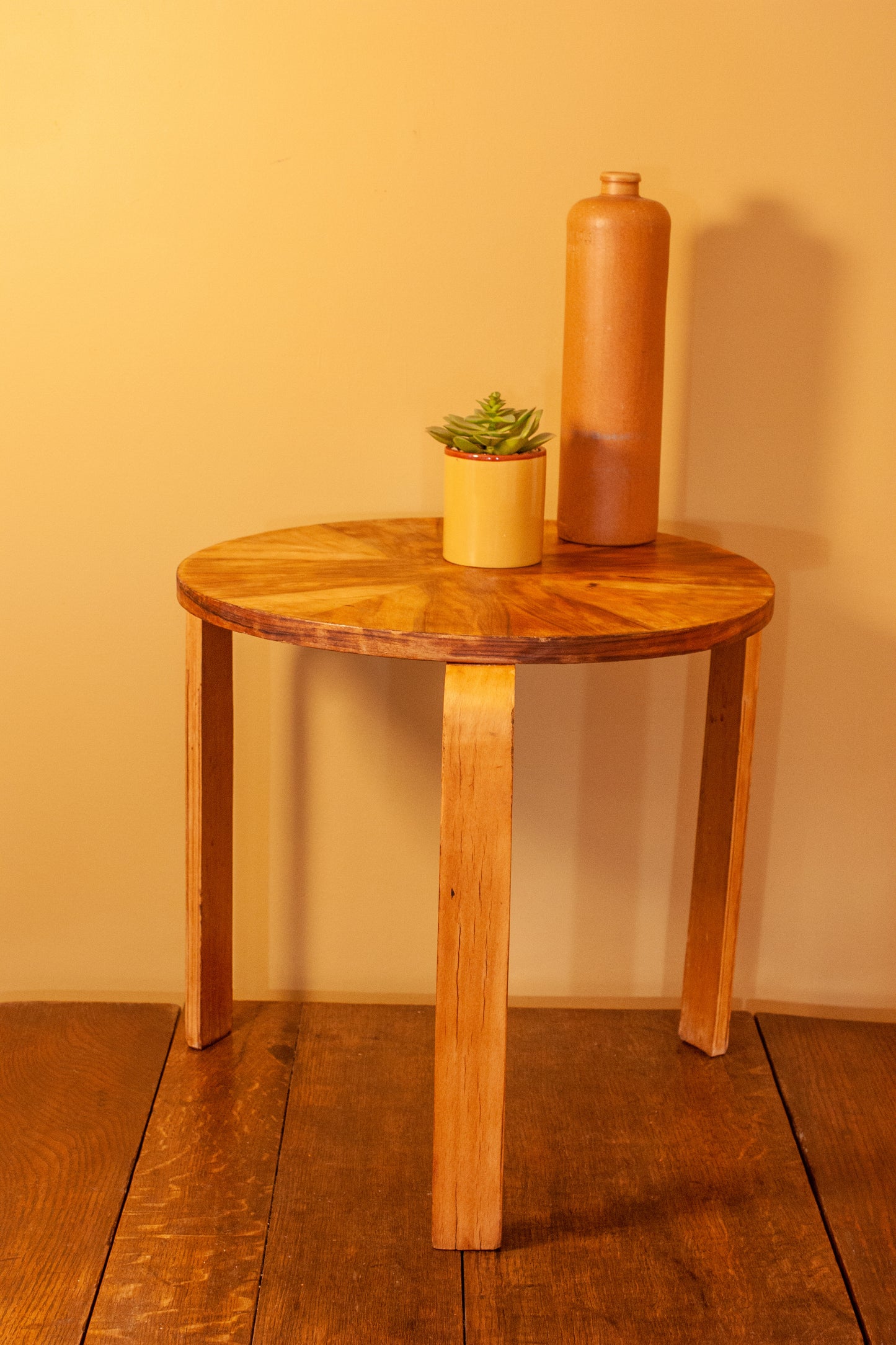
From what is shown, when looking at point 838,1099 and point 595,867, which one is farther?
point 595,867

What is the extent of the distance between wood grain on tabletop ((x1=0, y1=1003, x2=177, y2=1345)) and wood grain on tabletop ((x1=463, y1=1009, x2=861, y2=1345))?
1.15ft

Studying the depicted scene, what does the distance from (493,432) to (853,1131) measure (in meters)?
0.82

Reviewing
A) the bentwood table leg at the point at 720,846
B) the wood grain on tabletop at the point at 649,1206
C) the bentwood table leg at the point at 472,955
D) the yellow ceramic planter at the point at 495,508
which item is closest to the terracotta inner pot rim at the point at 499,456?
the yellow ceramic planter at the point at 495,508

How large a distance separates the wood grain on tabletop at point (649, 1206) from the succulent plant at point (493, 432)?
70 centimetres

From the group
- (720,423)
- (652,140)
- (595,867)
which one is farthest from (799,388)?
(595,867)

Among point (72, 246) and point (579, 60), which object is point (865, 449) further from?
point (72, 246)

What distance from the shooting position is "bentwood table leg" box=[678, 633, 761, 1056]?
4.54 feet

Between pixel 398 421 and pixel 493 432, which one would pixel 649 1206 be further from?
pixel 398 421

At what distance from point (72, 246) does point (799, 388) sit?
854mm

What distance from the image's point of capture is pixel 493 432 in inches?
47.5

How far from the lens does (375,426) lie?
4.89 ft

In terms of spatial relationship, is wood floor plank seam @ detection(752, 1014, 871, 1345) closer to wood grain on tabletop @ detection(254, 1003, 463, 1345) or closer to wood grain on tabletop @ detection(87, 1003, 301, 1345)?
wood grain on tabletop @ detection(254, 1003, 463, 1345)

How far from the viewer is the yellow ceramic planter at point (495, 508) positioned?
1.19m

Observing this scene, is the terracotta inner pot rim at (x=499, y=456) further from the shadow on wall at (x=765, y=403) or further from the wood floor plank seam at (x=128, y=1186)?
the wood floor plank seam at (x=128, y=1186)
